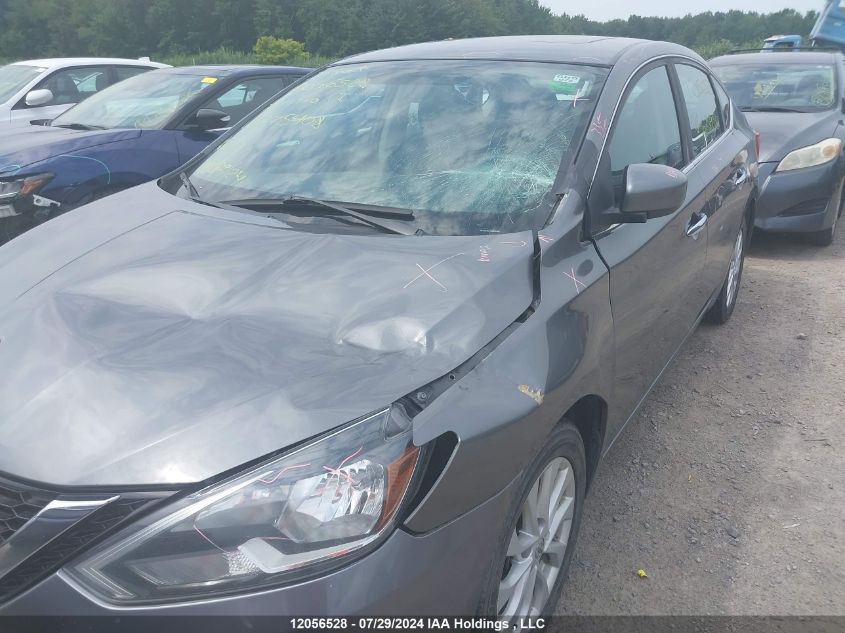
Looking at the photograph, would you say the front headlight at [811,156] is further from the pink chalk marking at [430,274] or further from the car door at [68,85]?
the car door at [68,85]

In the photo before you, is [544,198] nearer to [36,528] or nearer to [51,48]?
[36,528]

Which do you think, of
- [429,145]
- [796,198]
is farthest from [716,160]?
[796,198]

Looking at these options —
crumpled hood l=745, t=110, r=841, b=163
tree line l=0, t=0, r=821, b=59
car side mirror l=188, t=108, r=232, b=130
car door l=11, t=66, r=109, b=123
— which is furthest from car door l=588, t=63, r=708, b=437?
tree line l=0, t=0, r=821, b=59

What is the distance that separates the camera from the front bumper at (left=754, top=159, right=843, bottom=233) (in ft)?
19.3

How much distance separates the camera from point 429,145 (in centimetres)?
259

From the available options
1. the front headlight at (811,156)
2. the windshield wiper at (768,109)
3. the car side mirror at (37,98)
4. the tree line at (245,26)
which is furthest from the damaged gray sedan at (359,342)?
the tree line at (245,26)

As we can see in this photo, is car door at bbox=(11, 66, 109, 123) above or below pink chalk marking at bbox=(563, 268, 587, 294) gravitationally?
above

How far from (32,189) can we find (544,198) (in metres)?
3.96

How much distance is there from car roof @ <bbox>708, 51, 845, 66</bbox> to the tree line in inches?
2070

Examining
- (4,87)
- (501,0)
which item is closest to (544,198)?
(4,87)

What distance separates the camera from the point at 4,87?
314 inches

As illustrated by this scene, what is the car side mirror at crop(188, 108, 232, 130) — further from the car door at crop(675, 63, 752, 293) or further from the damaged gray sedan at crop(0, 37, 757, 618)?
the car door at crop(675, 63, 752, 293)

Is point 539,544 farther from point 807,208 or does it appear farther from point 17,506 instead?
point 807,208

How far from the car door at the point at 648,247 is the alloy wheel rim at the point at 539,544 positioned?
411mm
